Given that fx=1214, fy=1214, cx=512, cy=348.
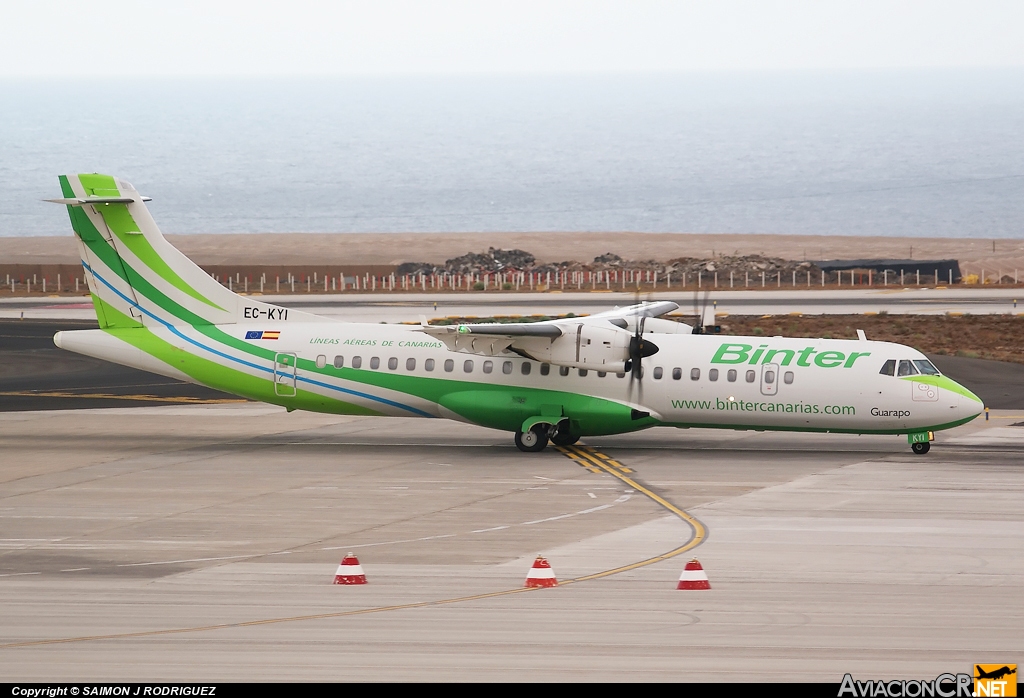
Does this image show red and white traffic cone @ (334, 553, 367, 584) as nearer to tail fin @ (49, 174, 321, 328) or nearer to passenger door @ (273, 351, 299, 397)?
passenger door @ (273, 351, 299, 397)

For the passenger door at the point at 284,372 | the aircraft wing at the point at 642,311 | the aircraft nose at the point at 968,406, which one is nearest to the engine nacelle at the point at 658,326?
the aircraft wing at the point at 642,311

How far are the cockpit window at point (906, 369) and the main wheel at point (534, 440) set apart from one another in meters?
8.49

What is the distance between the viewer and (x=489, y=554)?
64.2 feet

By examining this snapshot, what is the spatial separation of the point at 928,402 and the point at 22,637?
20.8 m

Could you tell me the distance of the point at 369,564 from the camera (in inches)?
742

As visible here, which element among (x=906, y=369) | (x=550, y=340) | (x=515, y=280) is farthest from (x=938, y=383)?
(x=515, y=280)

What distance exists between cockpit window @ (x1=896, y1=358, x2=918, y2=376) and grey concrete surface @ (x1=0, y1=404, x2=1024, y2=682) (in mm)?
2054

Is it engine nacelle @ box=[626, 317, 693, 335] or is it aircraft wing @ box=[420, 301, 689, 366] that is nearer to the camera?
aircraft wing @ box=[420, 301, 689, 366]

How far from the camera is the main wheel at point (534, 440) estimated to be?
96.8ft

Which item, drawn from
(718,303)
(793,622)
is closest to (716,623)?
(793,622)

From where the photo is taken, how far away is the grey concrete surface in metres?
13.9

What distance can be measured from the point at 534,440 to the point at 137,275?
35.6 feet

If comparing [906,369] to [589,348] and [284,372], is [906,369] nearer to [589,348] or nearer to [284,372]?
[589,348]

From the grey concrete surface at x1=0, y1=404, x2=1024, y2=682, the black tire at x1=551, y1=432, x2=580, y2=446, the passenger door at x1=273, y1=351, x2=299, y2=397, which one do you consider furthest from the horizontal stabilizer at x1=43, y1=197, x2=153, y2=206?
the black tire at x1=551, y1=432, x2=580, y2=446
